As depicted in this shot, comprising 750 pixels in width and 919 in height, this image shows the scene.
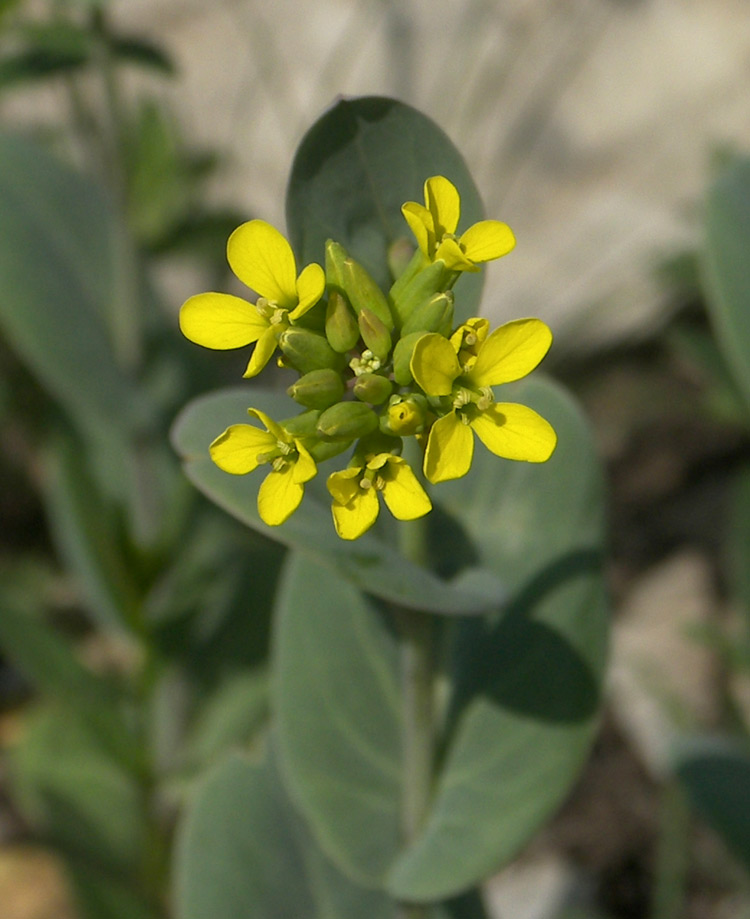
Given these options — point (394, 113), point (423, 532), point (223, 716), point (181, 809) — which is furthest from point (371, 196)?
point (181, 809)

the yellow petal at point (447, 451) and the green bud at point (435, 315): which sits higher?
the green bud at point (435, 315)

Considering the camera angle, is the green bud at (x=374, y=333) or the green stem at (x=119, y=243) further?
the green stem at (x=119, y=243)

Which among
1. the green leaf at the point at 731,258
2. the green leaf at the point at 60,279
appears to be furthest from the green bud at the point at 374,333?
the green leaf at the point at 60,279

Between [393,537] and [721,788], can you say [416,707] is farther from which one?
[721,788]

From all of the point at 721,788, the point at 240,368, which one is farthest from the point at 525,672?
the point at 240,368

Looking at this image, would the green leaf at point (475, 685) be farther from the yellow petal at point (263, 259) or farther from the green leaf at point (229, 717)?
the green leaf at point (229, 717)

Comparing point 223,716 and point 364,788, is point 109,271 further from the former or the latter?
point 364,788

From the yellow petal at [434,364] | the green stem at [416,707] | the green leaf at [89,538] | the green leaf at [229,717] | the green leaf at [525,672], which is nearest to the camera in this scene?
the yellow petal at [434,364]
